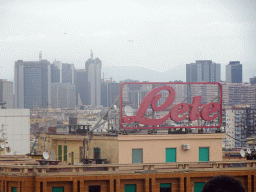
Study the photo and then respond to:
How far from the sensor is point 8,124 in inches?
3605

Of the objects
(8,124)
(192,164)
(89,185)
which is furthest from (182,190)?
(8,124)

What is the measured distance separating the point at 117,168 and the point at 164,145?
245 inches

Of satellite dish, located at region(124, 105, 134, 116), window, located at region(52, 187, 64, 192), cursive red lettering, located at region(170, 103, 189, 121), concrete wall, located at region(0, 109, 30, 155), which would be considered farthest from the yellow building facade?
concrete wall, located at region(0, 109, 30, 155)

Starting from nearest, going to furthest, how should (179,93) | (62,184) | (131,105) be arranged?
(62,184) < (131,105) < (179,93)

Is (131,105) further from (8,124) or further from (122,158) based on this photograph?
(8,124)

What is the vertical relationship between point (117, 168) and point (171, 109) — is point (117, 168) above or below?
below

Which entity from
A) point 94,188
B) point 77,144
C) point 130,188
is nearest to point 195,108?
point 130,188

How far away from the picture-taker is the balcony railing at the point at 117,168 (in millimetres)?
31109

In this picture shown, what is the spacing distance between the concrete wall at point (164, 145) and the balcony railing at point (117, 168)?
3.04m

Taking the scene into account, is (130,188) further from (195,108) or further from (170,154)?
(195,108)

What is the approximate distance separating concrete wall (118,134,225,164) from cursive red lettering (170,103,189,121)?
1.53 meters

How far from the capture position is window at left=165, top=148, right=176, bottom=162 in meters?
37.9

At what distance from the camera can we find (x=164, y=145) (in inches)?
1487

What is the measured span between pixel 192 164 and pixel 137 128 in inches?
213
